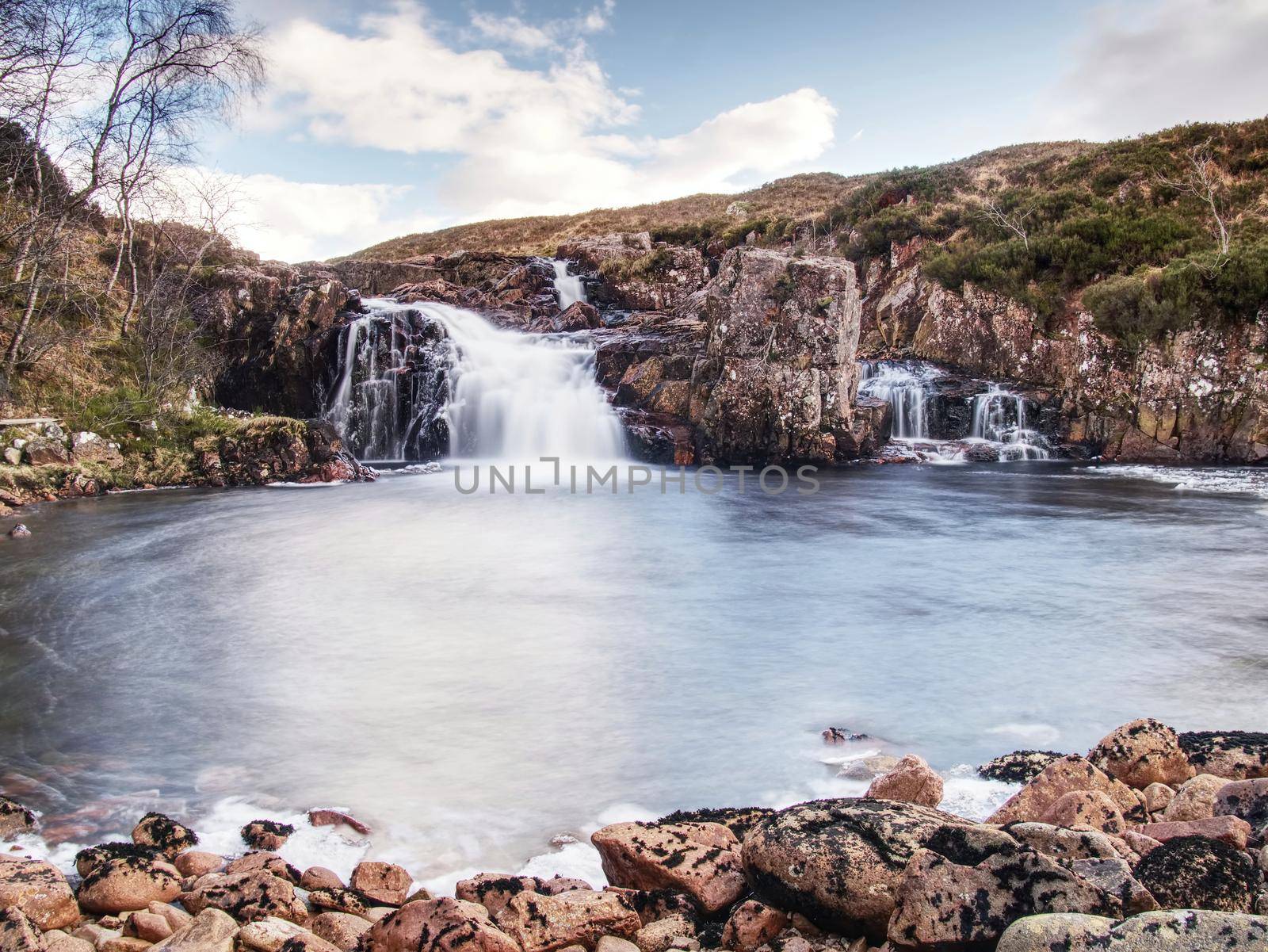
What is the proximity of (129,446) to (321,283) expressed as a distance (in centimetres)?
693

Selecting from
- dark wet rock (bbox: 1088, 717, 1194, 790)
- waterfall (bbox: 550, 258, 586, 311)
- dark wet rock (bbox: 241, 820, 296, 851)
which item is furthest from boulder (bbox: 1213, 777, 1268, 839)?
waterfall (bbox: 550, 258, 586, 311)

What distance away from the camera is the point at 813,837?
2.73 m

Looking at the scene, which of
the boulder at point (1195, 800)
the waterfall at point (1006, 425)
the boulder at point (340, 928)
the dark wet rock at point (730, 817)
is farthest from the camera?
the waterfall at point (1006, 425)

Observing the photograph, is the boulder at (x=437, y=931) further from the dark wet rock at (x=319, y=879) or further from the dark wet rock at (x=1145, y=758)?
the dark wet rock at (x=1145, y=758)

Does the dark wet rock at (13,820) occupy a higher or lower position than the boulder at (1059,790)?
lower

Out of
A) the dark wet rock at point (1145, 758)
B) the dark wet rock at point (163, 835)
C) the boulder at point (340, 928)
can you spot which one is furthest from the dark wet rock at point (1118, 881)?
the dark wet rock at point (163, 835)

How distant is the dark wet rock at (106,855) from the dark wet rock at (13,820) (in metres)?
0.57

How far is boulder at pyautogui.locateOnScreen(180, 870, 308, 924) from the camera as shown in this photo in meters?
2.82

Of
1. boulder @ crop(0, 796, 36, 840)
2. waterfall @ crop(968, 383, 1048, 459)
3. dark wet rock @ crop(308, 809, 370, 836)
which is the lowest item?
dark wet rock @ crop(308, 809, 370, 836)

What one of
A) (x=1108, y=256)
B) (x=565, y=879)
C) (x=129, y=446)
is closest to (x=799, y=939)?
(x=565, y=879)

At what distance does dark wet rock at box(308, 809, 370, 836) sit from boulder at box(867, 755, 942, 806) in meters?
2.47

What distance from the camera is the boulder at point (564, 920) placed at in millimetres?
2689

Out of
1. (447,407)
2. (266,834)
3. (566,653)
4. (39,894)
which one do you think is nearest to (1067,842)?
(266,834)

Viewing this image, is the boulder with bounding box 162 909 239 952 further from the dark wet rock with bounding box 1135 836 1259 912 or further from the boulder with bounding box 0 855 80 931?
the dark wet rock with bounding box 1135 836 1259 912
